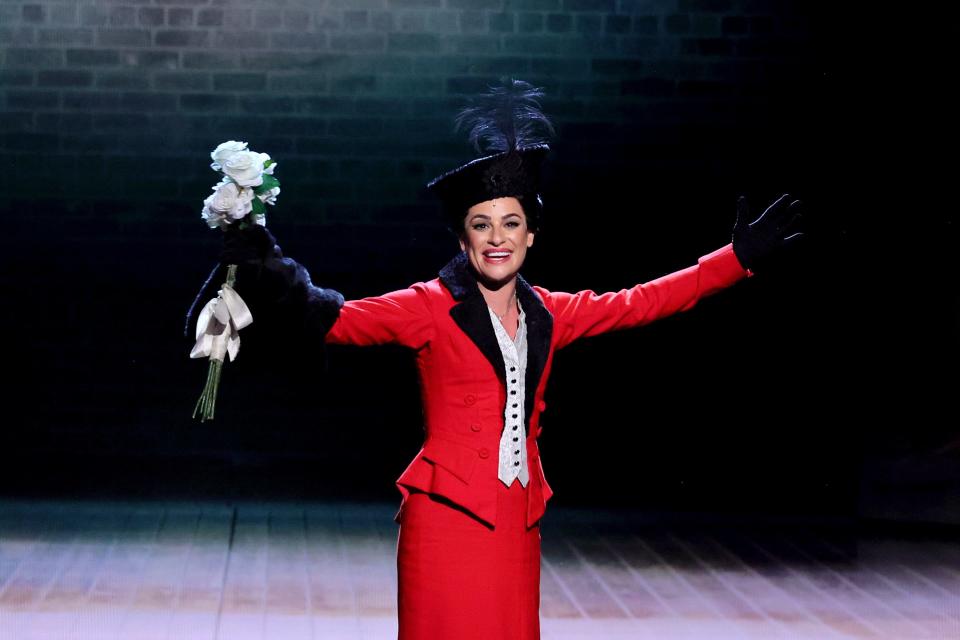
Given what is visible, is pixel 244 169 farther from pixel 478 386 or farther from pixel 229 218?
pixel 478 386

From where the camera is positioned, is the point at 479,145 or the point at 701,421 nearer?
the point at 479,145

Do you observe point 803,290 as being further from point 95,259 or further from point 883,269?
point 95,259

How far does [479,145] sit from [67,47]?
351 cm

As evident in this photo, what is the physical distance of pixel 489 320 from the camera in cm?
266

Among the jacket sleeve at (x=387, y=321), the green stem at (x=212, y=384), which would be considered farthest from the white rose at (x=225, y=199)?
the jacket sleeve at (x=387, y=321)

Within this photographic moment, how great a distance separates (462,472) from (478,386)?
17 cm

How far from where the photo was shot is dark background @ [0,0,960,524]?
230 inches

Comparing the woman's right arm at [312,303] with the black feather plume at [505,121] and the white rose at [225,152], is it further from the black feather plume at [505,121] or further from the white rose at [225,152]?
the black feather plume at [505,121]

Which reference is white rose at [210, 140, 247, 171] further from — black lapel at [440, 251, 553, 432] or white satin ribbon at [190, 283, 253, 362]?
black lapel at [440, 251, 553, 432]

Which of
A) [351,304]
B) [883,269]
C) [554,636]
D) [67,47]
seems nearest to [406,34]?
[67,47]

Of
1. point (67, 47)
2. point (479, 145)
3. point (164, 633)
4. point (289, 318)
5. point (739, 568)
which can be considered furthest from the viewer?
point (67, 47)

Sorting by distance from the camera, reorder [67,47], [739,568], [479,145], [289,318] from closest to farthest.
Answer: [289,318], [479,145], [739,568], [67,47]

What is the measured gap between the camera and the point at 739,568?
5.02 meters

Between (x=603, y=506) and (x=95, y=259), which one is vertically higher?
(x=95, y=259)
